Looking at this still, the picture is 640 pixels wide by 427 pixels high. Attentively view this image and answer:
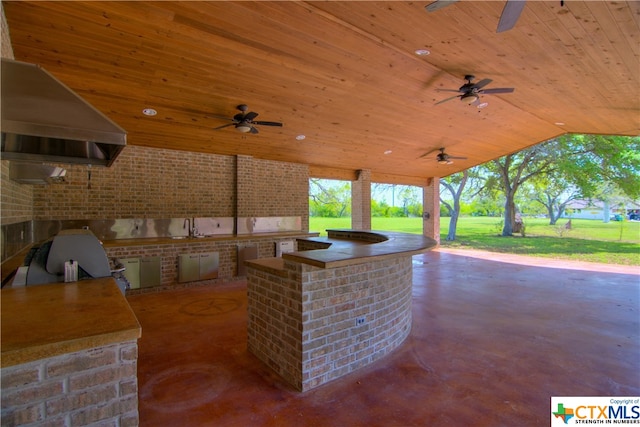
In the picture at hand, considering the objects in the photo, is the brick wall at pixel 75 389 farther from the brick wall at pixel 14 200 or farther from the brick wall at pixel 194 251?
the brick wall at pixel 194 251

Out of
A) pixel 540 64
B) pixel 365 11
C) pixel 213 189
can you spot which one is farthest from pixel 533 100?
pixel 213 189

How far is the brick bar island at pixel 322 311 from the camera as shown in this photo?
8.40 feet

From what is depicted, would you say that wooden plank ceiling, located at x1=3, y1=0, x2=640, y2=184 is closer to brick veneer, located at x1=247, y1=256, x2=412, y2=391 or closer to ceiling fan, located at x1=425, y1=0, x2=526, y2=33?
ceiling fan, located at x1=425, y1=0, x2=526, y2=33

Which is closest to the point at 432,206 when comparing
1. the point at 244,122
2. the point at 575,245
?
the point at 575,245

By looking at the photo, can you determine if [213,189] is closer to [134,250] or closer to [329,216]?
[134,250]

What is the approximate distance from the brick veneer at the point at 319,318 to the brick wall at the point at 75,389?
4.37 ft

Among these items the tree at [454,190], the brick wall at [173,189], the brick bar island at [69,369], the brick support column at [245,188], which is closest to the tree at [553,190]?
the tree at [454,190]

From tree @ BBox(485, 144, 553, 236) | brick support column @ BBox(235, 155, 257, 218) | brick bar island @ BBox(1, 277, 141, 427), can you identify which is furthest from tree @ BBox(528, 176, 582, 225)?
brick bar island @ BBox(1, 277, 141, 427)

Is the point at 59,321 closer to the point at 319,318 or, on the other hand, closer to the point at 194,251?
the point at 319,318

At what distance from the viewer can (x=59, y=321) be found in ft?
4.99

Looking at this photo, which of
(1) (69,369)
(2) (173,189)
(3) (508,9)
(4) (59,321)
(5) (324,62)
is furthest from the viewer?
(2) (173,189)

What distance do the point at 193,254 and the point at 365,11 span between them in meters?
4.86

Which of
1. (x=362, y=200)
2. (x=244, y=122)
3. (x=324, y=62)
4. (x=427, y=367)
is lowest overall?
(x=427, y=367)

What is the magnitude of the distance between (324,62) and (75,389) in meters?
3.94
